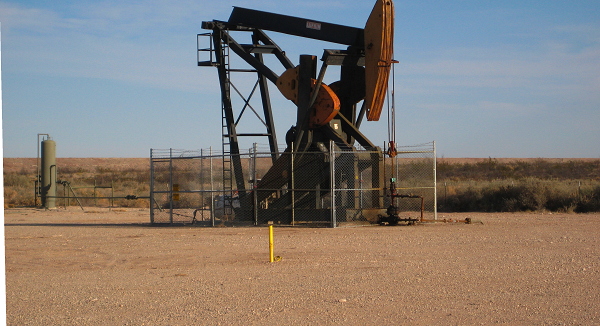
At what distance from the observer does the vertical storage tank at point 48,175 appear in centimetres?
3491

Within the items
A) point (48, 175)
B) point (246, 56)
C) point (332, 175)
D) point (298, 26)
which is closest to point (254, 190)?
point (332, 175)

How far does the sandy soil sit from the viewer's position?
777cm

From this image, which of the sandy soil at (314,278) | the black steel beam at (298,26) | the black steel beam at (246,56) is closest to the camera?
the sandy soil at (314,278)

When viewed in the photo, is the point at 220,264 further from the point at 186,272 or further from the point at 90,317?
the point at 90,317

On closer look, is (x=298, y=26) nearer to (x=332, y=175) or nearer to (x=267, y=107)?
(x=267, y=107)

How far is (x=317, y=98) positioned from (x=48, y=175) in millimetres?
20726

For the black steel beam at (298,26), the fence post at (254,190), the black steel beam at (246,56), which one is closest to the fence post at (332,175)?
the fence post at (254,190)

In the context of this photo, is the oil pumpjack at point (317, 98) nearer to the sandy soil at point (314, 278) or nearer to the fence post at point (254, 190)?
the fence post at point (254, 190)

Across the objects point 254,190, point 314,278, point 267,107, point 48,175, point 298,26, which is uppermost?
point 298,26

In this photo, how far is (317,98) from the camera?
790 inches

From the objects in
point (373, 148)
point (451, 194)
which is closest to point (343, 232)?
point (373, 148)

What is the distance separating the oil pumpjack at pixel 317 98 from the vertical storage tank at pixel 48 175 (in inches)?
660

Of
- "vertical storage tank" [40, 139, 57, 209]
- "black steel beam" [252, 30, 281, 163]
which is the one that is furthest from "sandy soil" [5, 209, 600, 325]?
"vertical storage tank" [40, 139, 57, 209]

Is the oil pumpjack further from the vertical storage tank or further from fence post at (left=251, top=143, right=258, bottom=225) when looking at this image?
the vertical storage tank
